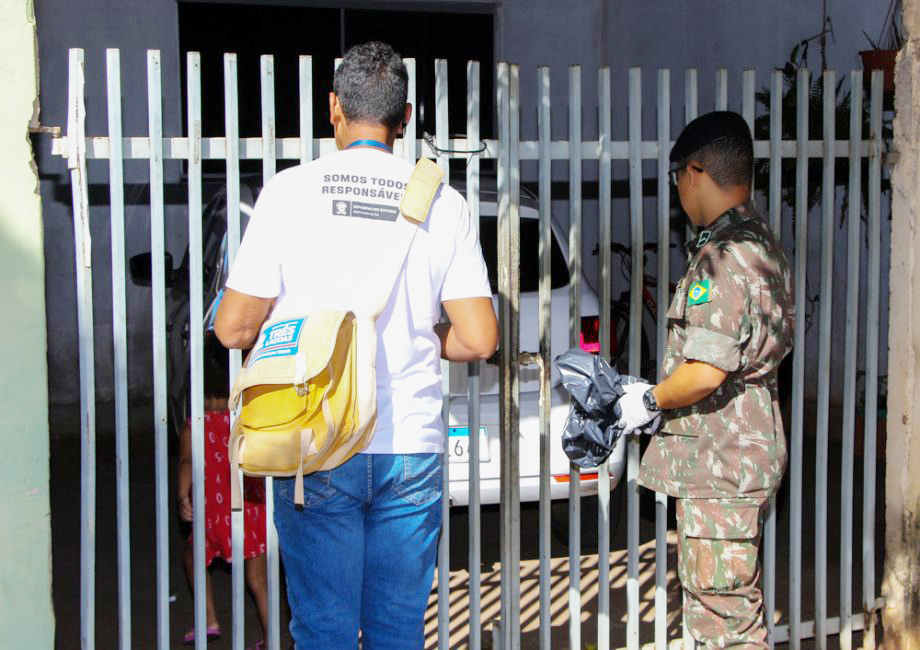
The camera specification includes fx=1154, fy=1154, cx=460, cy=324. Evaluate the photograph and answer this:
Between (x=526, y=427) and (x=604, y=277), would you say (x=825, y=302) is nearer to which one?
(x=604, y=277)

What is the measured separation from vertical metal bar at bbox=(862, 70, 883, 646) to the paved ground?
1.19 ft

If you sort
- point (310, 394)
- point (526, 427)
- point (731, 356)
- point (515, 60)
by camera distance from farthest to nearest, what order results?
1. point (515, 60)
2. point (526, 427)
3. point (731, 356)
4. point (310, 394)

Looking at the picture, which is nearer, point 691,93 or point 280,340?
point 280,340

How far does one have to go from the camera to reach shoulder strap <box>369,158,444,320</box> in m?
2.83

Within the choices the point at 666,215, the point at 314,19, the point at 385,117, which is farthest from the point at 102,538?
the point at 314,19

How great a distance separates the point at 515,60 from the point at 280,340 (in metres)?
7.68

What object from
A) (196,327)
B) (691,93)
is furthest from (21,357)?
(691,93)

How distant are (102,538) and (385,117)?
4442 millimetres

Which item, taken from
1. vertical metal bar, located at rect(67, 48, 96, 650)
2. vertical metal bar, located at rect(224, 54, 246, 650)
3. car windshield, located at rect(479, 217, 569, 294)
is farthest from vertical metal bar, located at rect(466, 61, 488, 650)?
car windshield, located at rect(479, 217, 569, 294)

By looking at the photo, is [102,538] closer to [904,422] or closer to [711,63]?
[904,422]

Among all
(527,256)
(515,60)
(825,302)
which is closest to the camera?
(825,302)

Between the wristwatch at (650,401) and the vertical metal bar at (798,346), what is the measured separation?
874 millimetres

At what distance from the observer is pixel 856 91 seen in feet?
14.3

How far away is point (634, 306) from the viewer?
4.11 meters
